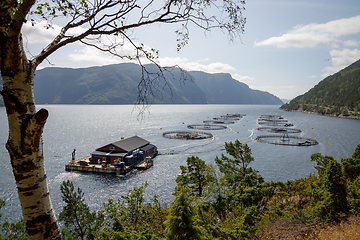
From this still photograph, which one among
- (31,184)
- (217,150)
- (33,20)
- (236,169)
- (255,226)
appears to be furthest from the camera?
(217,150)

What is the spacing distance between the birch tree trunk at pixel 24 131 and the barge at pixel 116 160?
50.1 meters

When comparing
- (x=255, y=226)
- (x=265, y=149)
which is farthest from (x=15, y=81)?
(x=265, y=149)

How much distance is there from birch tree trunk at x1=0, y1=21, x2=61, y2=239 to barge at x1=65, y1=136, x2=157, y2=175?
50129 mm

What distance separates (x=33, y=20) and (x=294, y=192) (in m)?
28.6

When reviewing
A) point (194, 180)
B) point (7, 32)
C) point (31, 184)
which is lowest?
point (194, 180)

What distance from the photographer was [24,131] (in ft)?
10.6

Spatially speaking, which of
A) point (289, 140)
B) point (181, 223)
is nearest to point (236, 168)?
point (181, 223)

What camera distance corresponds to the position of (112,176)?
161ft

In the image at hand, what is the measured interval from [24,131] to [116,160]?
5376cm

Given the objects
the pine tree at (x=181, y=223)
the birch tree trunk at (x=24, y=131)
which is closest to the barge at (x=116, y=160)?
the pine tree at (x=181, y=223)

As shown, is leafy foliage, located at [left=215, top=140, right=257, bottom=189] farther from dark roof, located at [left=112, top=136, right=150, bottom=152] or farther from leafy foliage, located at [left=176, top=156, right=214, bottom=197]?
dark roof, located at [left=112, top=136, right=150, bottom=152]

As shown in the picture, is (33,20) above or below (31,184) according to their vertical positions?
above

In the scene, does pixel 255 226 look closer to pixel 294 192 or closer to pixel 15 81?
pixel 294 192

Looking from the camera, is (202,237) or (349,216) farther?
(349,216)
